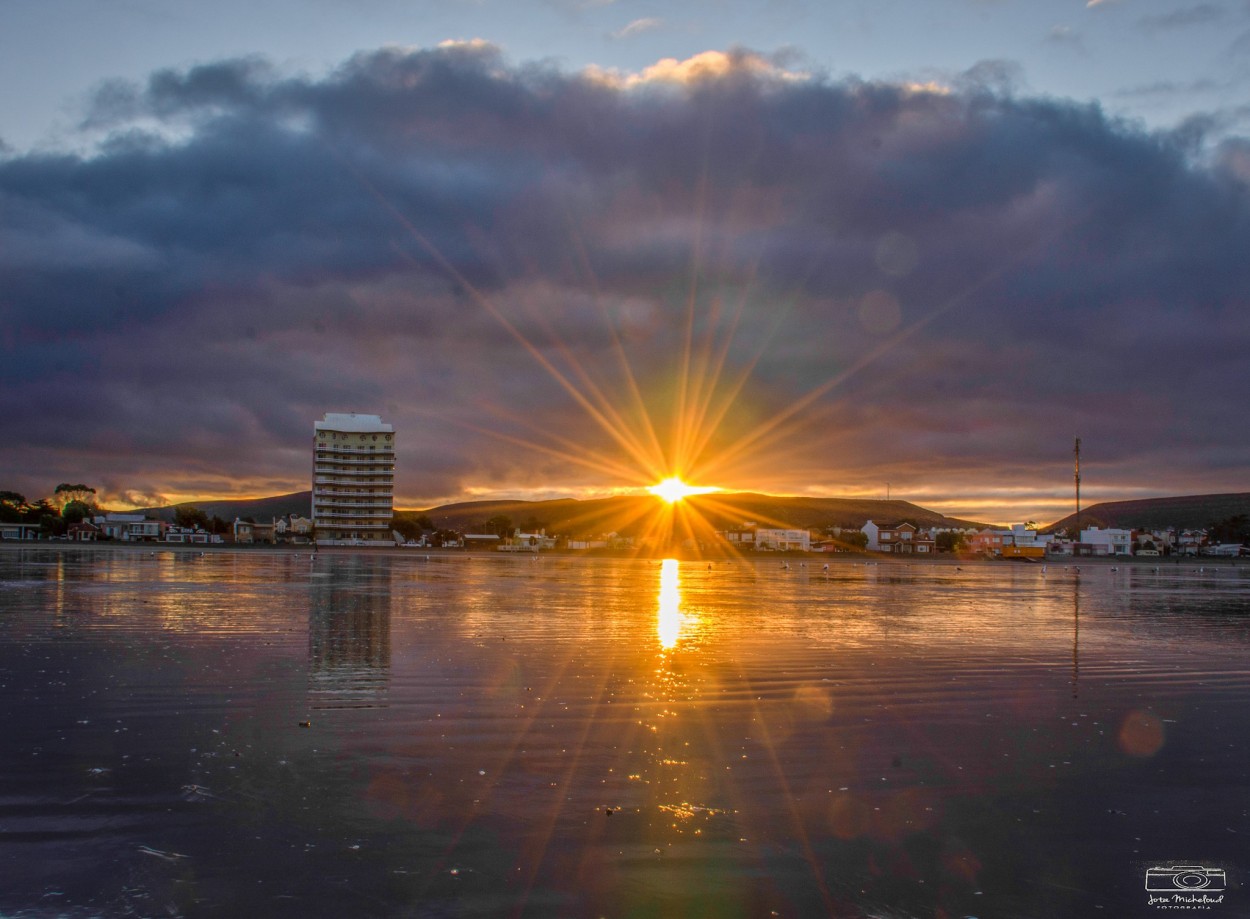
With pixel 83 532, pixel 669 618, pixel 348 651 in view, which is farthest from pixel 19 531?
pixel 348 651

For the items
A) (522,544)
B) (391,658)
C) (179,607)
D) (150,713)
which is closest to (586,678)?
(391,658)

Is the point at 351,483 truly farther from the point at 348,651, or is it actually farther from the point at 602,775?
the point at 602,775

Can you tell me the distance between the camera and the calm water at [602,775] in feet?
26.8

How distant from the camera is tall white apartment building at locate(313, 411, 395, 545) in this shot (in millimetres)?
183000

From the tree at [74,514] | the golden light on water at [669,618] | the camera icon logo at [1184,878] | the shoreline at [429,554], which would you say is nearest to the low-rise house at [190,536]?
the shoreline at [429,554]

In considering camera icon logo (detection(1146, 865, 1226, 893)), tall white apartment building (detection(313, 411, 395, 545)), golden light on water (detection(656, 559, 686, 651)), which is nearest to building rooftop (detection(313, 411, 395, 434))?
tall white apartment building (detection(313, 411, 395, 545))

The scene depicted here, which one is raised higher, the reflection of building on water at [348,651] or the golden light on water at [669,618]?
the reflection of building on water at [348,651]

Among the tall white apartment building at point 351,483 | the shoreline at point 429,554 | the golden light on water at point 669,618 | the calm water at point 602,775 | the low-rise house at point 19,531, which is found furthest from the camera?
the tall white apartment building at point 351,483

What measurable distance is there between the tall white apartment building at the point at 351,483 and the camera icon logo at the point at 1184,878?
593 ft

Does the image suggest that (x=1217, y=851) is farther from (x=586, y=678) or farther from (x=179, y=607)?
(x=179, y=607)

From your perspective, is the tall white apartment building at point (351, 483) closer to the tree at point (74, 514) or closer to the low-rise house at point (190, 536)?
the low-rise house at point (190, 536)

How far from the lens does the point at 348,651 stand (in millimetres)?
22547

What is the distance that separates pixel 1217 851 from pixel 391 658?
16733 mm

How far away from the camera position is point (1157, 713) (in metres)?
16.6
